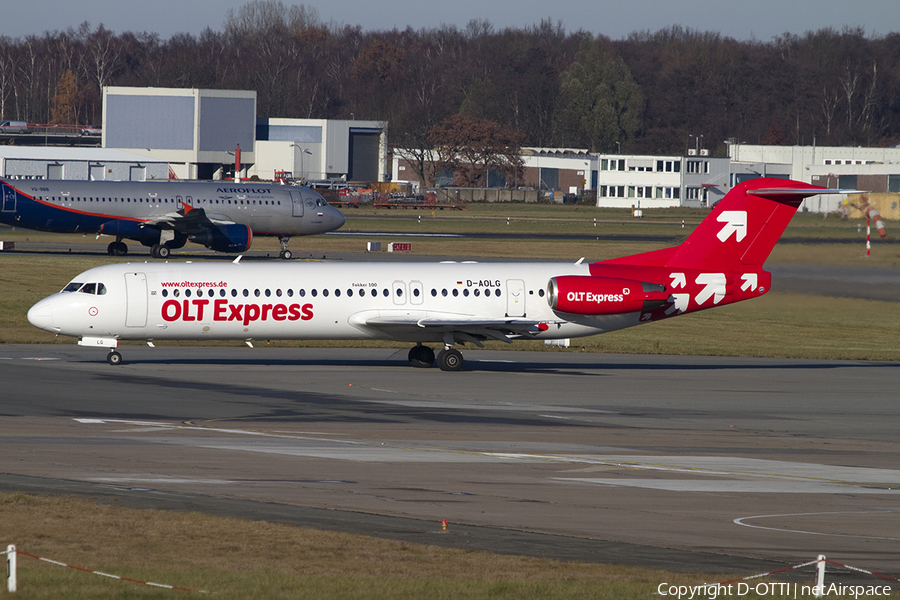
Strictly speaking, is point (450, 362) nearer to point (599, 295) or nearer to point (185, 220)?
point (599, 295)

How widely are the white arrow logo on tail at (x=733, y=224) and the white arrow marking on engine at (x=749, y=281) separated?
1202mm

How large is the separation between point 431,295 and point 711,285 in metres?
9.04

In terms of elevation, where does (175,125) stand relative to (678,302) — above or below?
above

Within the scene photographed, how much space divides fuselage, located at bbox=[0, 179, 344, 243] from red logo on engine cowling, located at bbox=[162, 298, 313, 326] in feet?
112

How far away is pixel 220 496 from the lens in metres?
16.7

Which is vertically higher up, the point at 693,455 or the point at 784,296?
the point at 784,296

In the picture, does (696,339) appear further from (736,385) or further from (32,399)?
(32,399)

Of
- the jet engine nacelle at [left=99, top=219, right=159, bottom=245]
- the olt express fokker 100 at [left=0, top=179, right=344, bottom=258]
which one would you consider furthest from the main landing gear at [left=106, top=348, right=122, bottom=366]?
the jet engine nacelle at [left=99, top=219, right=159, bottom=245]

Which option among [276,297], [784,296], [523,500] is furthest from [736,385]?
[523,500]

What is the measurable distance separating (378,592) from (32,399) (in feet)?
57.9

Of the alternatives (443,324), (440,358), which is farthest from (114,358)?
(443,324)

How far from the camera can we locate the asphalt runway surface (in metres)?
15.2

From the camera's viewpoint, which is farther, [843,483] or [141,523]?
[843,483]

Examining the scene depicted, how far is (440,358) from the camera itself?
33.8m
